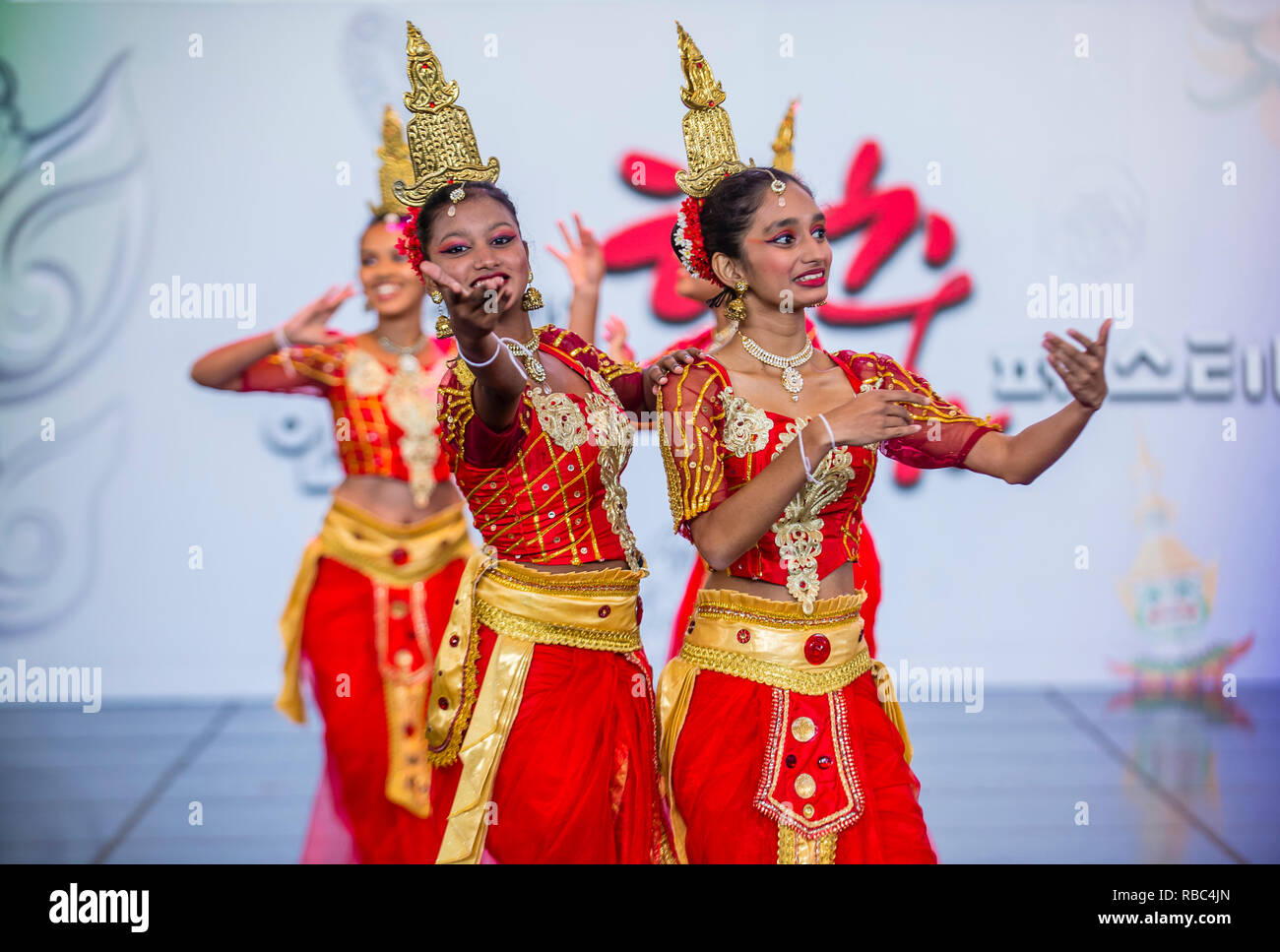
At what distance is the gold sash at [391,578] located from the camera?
3527 millimetres

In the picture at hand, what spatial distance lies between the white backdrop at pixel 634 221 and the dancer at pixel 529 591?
2146 mm

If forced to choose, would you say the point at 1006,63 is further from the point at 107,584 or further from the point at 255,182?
the point at 107,584

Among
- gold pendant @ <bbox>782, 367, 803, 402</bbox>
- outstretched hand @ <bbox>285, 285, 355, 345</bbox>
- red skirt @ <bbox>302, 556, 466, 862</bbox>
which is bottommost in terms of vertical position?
red skirt @ <bbox>302, 556, 466, 862</bbox>

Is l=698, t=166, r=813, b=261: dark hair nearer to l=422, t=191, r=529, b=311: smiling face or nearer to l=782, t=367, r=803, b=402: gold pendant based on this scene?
l=782, t=367, r=803, b=402: gold pendant

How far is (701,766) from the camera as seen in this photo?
223cm

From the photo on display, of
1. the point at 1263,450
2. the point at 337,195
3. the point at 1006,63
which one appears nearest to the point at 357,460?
the point at 337,195

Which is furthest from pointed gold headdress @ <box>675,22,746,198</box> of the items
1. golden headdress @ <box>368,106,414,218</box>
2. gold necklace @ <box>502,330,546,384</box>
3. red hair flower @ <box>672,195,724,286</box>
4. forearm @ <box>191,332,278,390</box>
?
forearm @ <box>191,332,278,390</box>

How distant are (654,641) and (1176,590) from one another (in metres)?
2.04

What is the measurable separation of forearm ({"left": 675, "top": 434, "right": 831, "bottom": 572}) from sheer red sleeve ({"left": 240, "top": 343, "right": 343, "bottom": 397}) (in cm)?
192

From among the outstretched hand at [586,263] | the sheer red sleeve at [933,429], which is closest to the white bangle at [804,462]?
the sheer red sleeve at [933,429]

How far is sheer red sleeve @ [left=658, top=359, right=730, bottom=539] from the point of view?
2172 millimetres

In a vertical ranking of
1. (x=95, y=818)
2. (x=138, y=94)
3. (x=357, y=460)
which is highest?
(x=138, y=94)

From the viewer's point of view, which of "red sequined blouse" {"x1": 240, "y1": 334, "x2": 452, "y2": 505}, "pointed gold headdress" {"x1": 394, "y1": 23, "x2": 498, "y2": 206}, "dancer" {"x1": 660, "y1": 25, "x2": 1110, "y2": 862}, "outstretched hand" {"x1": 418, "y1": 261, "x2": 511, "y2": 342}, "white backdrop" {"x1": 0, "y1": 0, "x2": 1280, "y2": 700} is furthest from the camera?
"white backdrop" {"x1": 0, "y1": 0, "x2": 1280, "y2": 700}

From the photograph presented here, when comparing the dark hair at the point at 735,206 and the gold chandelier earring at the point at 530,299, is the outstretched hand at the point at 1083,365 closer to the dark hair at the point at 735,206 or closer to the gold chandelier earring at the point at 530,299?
the dark hair at the point at 735,206
